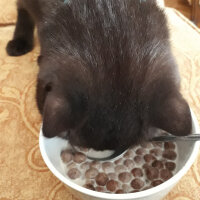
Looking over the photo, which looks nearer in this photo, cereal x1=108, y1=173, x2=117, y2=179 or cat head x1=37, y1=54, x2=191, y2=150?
cat head x1=37, y1=54, x2=191, y2=150

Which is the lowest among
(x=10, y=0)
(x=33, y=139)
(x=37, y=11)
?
(x=33, y=139)

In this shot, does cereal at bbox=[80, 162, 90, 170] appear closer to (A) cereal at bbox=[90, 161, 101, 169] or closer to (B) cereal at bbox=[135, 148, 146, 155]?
(A) cereal at bbox=[90, 161, 101, 169]

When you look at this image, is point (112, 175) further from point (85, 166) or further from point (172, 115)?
point (172, 115)

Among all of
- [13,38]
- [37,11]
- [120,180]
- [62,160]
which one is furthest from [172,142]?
[13,38]

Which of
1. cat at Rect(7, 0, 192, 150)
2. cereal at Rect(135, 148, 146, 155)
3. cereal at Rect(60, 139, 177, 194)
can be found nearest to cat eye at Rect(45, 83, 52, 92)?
cat at Rect(7, 0, 192, 150)

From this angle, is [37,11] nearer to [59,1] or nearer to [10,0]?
[59,1]

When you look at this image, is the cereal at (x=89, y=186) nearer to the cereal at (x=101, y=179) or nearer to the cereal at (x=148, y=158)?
the cereal at (x=101, y=179)

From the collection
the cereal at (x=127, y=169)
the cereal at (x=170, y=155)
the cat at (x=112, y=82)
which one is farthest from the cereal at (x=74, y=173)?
the cereal at (x=170, y=155)
